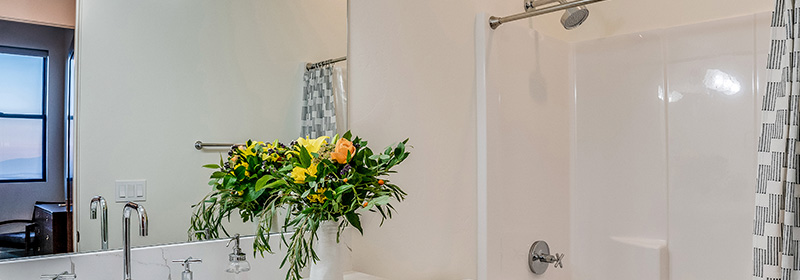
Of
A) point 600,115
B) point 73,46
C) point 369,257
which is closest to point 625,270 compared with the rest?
point 600,115

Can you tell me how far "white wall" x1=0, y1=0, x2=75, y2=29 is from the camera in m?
1.15

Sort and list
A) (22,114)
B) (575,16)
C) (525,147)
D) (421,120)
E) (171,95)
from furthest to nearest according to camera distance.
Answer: (525,147)
(575,16)
(421,120)
(171,95)
(22,114)

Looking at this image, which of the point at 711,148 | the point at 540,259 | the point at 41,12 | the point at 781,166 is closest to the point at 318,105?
the point at 41,12

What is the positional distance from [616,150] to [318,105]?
58.4 inches

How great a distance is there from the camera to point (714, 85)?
2.32 metres

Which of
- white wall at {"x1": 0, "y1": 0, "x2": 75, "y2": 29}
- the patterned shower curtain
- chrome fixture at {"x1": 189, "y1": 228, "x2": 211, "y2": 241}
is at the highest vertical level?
white wall at {"x1": 0, "y1": 0, "x2": 75, "y2": 29}

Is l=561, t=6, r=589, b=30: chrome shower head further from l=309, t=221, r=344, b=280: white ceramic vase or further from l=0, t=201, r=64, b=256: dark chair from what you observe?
l=0, t=201, r=64, b=256: dark chair

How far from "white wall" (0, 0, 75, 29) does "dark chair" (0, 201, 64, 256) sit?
36cm

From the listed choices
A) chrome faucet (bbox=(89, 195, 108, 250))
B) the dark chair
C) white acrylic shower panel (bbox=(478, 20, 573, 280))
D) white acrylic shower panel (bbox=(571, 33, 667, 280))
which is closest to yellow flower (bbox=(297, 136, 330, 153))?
chrome faucet (bbox=(89, 195, 108, 250))

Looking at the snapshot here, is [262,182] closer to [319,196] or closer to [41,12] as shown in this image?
[319,196]

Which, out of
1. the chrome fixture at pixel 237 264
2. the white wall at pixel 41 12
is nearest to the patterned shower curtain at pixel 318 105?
the chrome fixture at pixel 237 264

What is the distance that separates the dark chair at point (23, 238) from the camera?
44.6 inches

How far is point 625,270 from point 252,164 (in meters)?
1.73

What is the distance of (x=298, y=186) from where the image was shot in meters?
1.29
